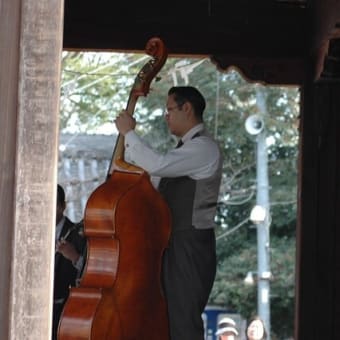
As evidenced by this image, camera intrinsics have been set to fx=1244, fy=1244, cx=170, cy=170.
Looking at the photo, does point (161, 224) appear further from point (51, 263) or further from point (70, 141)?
point (70, 141)

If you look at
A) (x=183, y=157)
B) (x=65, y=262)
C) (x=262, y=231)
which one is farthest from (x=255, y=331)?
(x=262, y=231)

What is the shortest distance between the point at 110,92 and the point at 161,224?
13.3m

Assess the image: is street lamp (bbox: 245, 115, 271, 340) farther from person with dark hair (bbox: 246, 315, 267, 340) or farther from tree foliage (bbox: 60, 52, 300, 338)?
person with dark hair (bbox: 246, 315, 267, 340)

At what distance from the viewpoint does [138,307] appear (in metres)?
4.87

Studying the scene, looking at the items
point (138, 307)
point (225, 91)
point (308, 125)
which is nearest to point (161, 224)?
point (138, 307)

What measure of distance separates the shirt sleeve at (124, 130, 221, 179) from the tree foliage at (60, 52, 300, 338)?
12537mm

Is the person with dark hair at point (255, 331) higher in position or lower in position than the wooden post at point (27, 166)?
lower

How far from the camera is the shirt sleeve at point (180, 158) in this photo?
16.3ft

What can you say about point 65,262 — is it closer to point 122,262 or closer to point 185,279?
point 185,279

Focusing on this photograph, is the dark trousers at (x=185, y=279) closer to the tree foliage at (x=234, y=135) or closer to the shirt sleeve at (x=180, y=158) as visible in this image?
the shirt sleeve at (x=180, y=158)

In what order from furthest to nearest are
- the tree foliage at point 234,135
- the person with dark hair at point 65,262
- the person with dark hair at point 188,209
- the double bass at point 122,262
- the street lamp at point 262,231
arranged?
the tree foliage at point 234,135
the street lamp at point 262,231
the person with dark hair at point 65,262
the person with dark hair at point 188,209
the double bass at point 122,262

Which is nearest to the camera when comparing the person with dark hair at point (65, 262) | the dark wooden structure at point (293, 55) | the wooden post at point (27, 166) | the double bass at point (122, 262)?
the wooden post at point (27, 166)

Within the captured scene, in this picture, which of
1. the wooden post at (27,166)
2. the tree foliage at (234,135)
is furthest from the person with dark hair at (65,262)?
the tree foliage at (234,135)

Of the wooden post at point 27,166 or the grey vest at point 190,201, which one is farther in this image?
the grey vest at point 190,201
